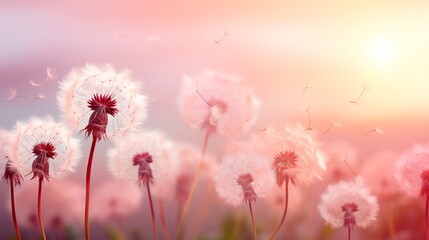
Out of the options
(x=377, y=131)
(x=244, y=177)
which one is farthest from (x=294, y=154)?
(x=377, y=131)

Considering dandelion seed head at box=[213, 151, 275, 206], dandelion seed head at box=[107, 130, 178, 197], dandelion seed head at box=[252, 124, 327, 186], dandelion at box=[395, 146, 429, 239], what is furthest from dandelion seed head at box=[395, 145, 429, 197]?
dandelion seed head at box=[107, 130, 178, 197]

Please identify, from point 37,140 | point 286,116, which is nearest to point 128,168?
point 37,140

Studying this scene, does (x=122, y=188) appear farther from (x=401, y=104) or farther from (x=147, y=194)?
(x=401, y=104)

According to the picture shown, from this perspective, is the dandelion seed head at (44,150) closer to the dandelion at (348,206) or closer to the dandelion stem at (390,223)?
the dandelion at (348,206)

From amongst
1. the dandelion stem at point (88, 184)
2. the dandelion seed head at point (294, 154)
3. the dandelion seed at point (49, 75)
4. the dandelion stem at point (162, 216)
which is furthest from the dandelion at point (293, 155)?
the dandelion seed at point (49, 75)

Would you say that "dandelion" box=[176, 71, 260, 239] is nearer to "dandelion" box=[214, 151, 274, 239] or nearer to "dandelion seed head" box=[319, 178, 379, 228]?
"dandelion" box=[214, 151, 274, 239]

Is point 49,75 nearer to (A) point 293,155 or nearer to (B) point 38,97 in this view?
(B) point 38,97
